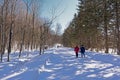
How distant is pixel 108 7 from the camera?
137ft

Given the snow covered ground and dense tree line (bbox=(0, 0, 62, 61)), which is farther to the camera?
dense tree line (bbox=(0, 0, 62, 61))

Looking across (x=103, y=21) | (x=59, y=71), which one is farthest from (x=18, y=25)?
(x=59, y=71)

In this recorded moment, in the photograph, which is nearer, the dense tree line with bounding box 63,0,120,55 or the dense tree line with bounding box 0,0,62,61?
the dense tree line with bounding box 0,0,62,61

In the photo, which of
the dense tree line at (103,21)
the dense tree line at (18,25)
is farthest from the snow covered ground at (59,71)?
the dense tree line at (103,21)

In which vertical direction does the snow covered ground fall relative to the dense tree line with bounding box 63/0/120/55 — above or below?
below

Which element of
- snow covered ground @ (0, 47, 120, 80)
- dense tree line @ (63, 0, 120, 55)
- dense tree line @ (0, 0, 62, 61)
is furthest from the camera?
dense tree line @ (63, 0, 120, 55)

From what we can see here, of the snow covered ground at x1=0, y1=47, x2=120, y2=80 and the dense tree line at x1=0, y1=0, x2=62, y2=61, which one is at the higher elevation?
the dense tree line at x1=0, y1=0, x2=62, y2=61

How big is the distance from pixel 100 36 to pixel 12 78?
37844 millimetres

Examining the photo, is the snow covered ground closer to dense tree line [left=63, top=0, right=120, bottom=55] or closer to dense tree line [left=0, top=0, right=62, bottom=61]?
dense tree line [left=0, top=0, right=62, bottom=61]

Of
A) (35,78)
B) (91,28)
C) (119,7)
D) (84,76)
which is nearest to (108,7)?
(119,7)

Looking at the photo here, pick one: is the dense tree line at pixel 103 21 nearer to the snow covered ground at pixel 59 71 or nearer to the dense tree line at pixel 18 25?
the dense tree line at pixel 18 25

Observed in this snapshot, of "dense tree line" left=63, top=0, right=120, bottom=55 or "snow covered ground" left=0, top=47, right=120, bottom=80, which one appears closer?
"snow covered ground" left=0, top=47, right=120, bottom=80

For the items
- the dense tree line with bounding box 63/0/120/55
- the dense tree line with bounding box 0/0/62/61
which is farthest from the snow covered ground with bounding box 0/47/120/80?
the dense tree line with bounding box 63/0/120/55

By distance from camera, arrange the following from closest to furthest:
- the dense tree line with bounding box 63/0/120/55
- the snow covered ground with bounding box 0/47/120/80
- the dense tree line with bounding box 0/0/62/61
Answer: the snow covered ground with bounding box 0/47/120/80
the dense tree line with bounding box 0/0/62/61
the dense tree line with bounding box 63/0/120/55
